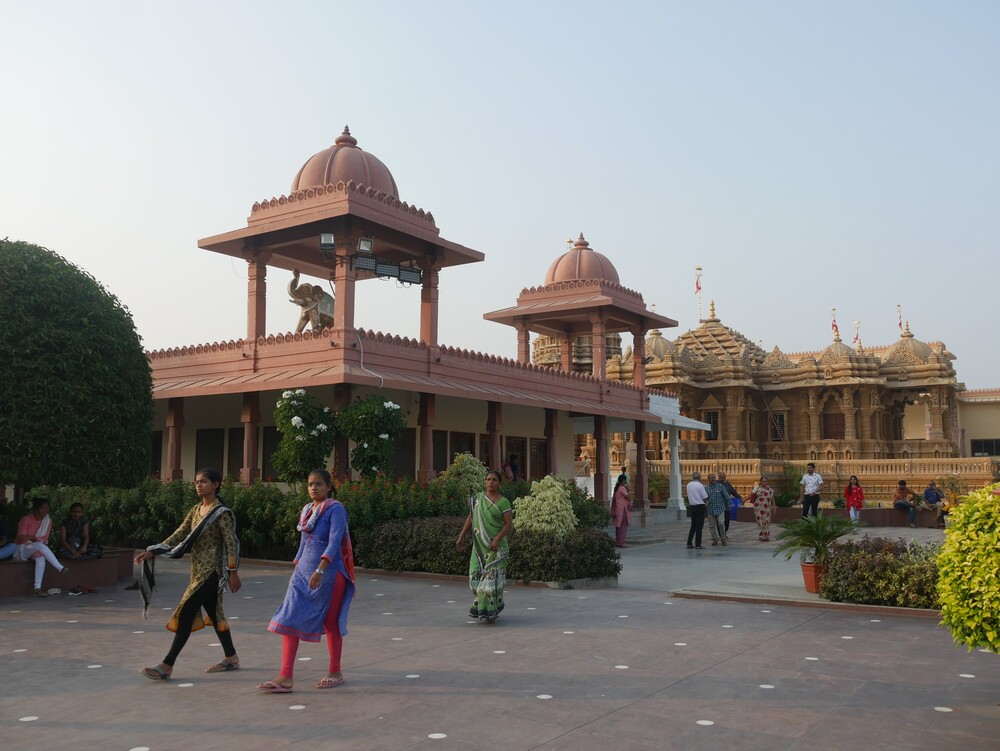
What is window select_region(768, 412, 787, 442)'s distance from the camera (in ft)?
142

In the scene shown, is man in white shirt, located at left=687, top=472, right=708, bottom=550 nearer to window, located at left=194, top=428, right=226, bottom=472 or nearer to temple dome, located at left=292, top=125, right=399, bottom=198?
temple dome, located at left=292, top=125, right=399, bottom=198

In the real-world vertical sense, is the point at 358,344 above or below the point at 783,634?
above

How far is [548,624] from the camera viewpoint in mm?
8828

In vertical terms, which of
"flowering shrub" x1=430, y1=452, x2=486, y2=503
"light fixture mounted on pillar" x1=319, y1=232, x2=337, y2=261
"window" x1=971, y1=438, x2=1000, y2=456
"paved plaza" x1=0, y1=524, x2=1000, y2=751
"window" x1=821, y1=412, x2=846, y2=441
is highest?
"light fixture mounted on pillar" x1=319, y1=232, x2=337, y2=261

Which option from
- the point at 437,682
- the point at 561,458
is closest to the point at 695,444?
the point at 561,458

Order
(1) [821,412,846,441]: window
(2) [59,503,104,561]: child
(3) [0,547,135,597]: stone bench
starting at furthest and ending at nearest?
1. (1) [821,412,846,441]: window
2. (2) [59,503,104,561]: child
3. (3) [0,547,135,597]: stone bench

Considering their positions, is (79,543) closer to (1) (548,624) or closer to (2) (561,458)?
(1) (548,624)

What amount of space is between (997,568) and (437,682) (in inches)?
147

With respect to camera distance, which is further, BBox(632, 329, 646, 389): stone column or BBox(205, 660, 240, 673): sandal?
BBox(632, 329, 646, 389): stone column

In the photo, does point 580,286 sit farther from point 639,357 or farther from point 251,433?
point 251,433

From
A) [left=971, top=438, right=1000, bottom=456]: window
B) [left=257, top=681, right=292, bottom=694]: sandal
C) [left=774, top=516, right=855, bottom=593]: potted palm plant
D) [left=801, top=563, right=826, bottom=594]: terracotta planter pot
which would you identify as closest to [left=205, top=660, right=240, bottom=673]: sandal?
[left=257, top=681, right=292, bottom=694]: sandal

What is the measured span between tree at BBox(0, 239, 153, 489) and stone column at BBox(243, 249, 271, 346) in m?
5.75

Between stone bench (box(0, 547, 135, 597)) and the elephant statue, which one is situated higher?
the elephant statue

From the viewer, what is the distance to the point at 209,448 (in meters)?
20.6
